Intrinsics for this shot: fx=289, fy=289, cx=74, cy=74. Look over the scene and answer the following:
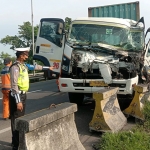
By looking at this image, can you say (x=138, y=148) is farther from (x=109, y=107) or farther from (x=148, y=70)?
(x=148, y=70)

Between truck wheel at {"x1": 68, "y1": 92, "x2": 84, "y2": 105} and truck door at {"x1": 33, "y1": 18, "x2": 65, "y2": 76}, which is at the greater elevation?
truck door at {"x1": 33, "y1": 18, "x2": 65, "y2": 76}

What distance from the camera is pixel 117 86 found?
6.95 metres

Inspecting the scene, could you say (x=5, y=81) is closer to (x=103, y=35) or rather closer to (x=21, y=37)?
(x=103, y=35)

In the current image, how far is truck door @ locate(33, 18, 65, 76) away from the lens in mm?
7505

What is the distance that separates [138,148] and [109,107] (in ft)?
4.73

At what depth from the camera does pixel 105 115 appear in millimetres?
5555

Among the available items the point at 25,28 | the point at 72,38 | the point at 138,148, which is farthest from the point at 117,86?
the point at 25,28

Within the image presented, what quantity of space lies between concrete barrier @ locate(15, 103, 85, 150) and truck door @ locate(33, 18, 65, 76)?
336 cm

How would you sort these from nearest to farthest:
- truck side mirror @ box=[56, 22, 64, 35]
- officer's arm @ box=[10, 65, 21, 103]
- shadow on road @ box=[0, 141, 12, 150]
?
officer's arm @ box=[10, 65, 21, 103], shadow on road @ box=[0, 141, 12, 150], truck side mirror @ box=[56, 22, 64, 35]

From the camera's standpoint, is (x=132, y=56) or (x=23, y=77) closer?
(x=23, y=77)

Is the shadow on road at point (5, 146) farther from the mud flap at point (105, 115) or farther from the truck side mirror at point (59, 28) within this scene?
the truck side mirror at point (59, 28)

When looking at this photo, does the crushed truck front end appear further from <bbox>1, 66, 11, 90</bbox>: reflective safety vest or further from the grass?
the grass

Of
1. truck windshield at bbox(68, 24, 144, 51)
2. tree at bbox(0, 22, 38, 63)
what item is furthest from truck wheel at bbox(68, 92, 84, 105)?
tree at bbox(0, 22, 38, 63)

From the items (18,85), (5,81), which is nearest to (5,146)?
(18,85)
